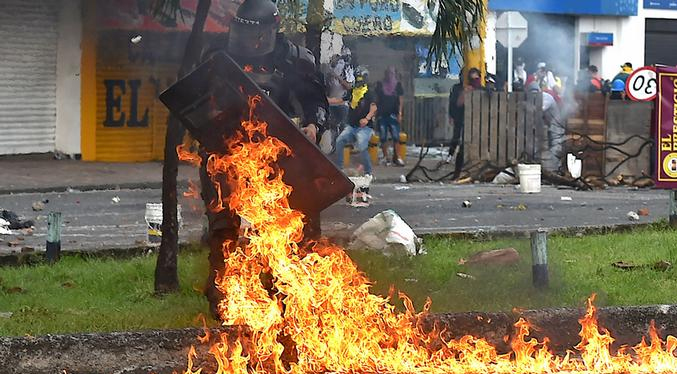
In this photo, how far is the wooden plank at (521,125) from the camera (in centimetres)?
1823

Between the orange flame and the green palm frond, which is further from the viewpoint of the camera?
the green palm frond

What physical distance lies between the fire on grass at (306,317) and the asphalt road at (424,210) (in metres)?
2.53

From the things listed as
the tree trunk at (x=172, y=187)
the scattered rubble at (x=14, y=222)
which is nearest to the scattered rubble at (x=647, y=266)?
the tree trunk at (x=172, y=187)

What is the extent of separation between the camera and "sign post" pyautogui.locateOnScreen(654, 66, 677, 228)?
38.2 feet

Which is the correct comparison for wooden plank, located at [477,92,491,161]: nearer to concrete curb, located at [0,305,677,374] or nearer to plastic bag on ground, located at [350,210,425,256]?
plastic bag on ground, located at [350,210,425,256]

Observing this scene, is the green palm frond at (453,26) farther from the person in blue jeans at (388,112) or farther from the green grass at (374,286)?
the person in blue jeans at (388,112)

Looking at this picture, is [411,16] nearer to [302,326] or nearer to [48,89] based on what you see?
[48,89]

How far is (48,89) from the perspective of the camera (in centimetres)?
2002

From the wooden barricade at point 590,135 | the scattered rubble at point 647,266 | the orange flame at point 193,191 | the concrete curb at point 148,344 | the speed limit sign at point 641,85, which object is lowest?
the concrete curb at point 148,344

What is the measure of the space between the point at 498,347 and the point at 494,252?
8.87ft

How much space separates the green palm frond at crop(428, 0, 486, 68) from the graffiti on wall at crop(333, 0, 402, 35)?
34.4 ft

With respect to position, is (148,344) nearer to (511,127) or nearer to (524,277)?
A: (524,277)

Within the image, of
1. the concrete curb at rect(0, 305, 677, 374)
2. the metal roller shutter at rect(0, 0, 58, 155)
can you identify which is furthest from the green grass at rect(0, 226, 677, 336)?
the metal roller shutter at rect(0, 0, 58, 155)

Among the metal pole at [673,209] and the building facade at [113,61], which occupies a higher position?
the building facade at [113,61]
